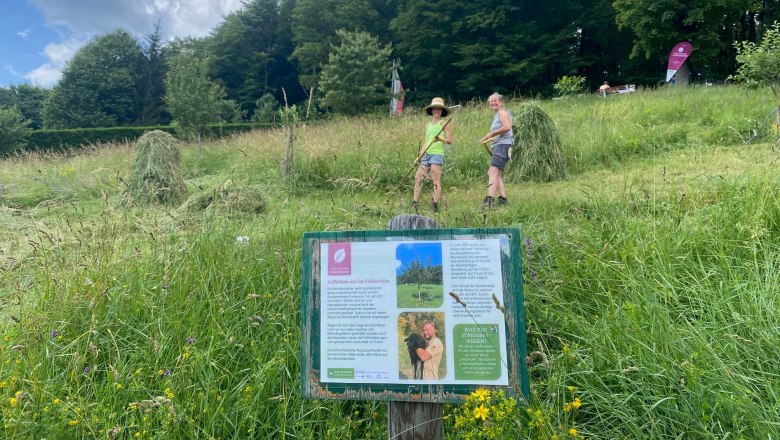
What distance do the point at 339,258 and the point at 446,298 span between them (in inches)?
16.3

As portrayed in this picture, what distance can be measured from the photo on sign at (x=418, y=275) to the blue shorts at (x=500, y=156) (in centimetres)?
445

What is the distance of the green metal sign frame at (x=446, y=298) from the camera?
1.54 metres

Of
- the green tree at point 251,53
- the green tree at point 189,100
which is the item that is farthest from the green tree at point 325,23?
the green tree at point 189,100

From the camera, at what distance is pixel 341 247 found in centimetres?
168

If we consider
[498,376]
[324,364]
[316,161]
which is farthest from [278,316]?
[316,161]

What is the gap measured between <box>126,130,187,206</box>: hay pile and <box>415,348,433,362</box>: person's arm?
22.1ft

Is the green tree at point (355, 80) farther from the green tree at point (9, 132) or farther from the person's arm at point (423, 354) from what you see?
the person's arm at point (423, 354)

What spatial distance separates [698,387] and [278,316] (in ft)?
6.28

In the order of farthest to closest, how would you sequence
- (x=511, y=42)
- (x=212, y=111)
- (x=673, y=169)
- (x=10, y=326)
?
(x=511, y=42) < (x=212, y=111) < (x=673, y=169) < (x=10, y=326)

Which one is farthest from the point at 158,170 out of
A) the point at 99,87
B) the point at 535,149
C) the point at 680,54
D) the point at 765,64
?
the point at 99,87

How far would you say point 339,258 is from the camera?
1.68 m

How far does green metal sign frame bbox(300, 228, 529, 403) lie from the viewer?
154cm

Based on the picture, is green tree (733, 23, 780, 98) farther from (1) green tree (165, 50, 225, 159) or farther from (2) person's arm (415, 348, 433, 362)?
(1) green tree (165, 50, 225, 159)

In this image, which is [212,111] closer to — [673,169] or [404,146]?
[404,146]
